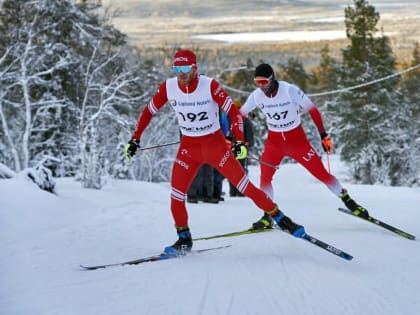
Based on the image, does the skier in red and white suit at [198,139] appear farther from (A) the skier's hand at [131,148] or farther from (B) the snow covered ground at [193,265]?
(B) the snow covered ground at [193,265]

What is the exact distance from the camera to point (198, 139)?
18.1 feet

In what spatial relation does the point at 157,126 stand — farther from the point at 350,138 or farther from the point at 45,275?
the point at 45,275

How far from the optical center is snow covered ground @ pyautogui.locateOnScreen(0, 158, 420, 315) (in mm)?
3881

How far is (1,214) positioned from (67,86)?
60.4 ft

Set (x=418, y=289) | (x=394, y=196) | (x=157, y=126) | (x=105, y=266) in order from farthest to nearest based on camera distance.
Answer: (x=157, y=126), (x=394, y=196), (x=105, y=266), (x=418, y=289)

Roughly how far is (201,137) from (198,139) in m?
0.04

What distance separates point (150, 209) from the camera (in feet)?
29.5

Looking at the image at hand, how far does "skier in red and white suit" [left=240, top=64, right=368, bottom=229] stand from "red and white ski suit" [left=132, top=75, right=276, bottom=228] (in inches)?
49.6

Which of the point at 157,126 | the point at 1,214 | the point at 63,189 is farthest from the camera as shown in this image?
the point at 157,126

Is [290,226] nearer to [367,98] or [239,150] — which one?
[239,150]

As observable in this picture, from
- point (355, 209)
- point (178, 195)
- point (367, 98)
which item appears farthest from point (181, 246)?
point (367, 98)

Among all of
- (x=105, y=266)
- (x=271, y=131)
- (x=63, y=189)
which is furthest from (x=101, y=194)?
(x=105, y=266)

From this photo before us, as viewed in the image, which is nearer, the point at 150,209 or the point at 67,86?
the point at 150,209

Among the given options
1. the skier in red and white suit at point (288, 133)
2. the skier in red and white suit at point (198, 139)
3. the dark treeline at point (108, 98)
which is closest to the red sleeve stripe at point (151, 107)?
the skier in red and white suit at point (198, 139)
